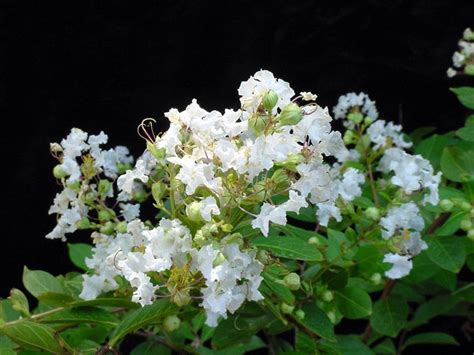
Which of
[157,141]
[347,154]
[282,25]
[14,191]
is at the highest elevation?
[282,25]

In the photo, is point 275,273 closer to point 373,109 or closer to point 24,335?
point 24,335

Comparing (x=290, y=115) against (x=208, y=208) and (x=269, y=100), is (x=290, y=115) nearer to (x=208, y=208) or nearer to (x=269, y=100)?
(x=269, y=100)

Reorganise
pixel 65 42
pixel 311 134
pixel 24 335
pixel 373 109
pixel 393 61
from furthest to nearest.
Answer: pixel 393 61 < pixel 65 42 < pixel 373 109 < pixel 24 335 < pixel 311 134

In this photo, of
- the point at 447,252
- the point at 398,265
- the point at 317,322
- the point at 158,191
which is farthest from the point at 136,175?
the point at 447,252

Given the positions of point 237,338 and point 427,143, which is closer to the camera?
point 237,338

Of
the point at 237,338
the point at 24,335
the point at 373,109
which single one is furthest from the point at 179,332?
the point at 373,109

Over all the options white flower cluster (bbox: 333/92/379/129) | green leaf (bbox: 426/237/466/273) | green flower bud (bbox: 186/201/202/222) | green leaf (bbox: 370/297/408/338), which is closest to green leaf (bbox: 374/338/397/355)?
green leaf (bbox: 370/297/408/338)

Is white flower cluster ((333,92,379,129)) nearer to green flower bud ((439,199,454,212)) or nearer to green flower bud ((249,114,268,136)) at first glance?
green flower bud ((439,199,454,212))
